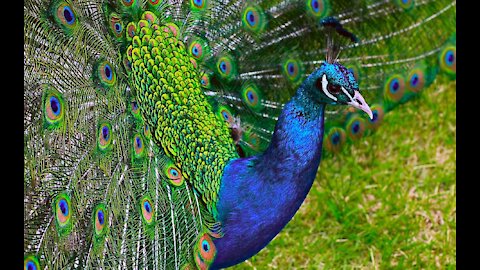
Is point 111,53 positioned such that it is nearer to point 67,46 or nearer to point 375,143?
point 67,46

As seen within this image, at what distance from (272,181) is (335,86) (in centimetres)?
31

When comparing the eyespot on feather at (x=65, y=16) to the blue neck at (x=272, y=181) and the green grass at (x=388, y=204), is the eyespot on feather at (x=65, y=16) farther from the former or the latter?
the green grass at (x=388, y=204)

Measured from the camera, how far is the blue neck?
195cm

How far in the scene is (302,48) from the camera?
2377 mm

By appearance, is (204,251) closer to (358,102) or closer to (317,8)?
(358,102)

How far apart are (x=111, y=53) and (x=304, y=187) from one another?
0.61 metres

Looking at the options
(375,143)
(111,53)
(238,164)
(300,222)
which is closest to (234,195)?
(238,164)

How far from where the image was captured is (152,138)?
2.00 m

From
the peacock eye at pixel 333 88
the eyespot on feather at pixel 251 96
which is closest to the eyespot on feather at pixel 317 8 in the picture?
the eyespot on feather at pixel 251 96

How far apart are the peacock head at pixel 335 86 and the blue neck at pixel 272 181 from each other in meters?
0.04

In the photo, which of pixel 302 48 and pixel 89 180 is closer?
pixel 89 180

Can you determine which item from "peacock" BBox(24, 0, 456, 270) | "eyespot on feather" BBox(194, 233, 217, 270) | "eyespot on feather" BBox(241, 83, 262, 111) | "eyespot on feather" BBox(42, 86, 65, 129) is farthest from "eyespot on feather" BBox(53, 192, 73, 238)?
"eyespot on feather" BBox(241, 83, 262, 111)

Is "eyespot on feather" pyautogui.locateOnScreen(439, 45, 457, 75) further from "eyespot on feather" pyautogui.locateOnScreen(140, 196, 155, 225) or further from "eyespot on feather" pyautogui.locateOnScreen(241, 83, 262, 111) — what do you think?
"eyespot on feather" pyautogui.locateOnScreen(140, 196, 155, 225)

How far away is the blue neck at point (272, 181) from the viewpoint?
1951 millimetres
